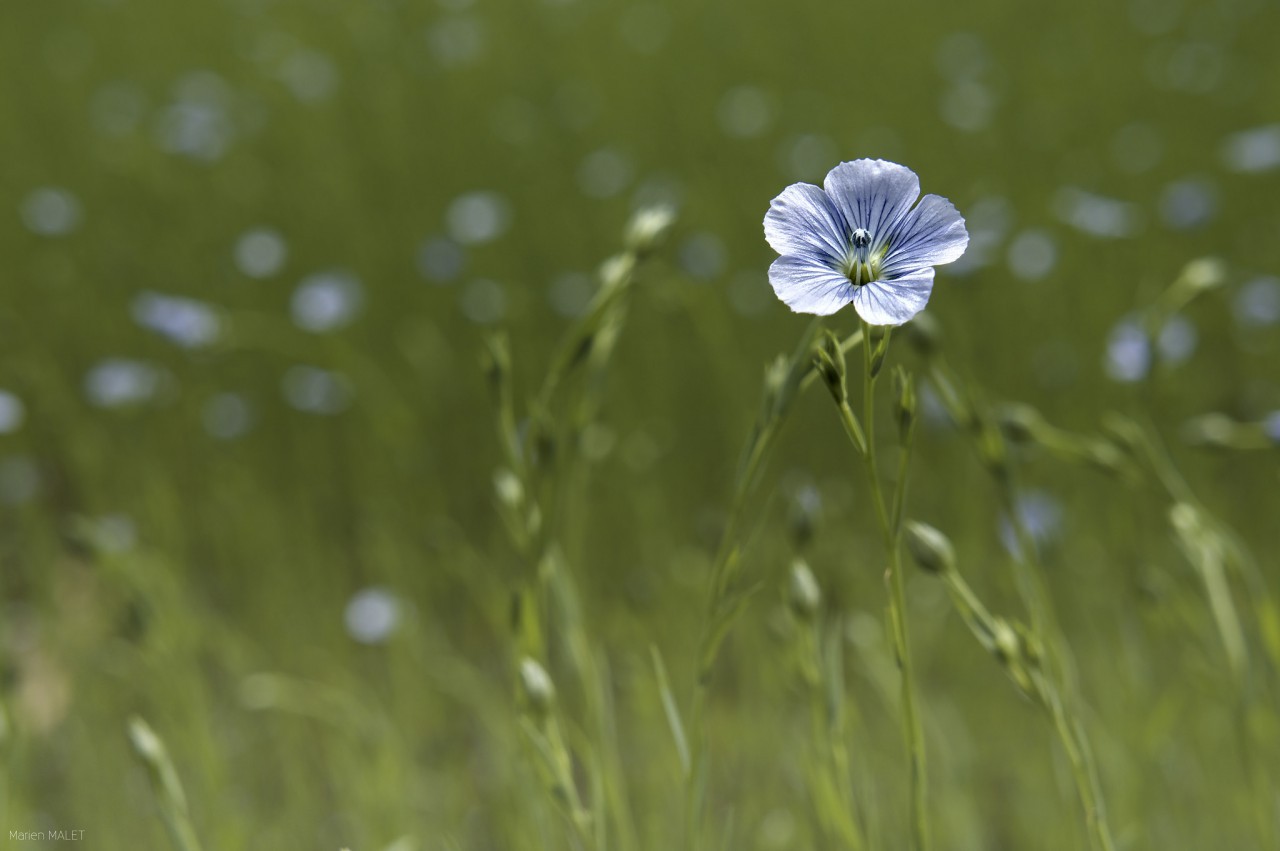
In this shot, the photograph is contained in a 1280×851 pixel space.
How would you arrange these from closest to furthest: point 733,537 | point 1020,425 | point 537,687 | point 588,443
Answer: point 733,537
point 537,687
point 1020,425
point 588,443

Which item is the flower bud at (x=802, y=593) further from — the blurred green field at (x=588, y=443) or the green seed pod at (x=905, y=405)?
the green seed pod at (x=905, y=405)

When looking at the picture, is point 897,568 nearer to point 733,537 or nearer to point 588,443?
point 733,537

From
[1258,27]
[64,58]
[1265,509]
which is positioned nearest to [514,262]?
[1265,509]

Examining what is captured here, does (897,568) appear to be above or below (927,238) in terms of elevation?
below

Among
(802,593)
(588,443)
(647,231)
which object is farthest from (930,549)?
(588,443)

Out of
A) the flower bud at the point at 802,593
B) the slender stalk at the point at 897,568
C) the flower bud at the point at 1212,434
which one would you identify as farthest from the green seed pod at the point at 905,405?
the flower bud at the point at 1212,434

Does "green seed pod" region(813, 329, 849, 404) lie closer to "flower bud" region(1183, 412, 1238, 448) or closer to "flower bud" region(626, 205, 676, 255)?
"flower bud" region(626, 205, 676, 255)

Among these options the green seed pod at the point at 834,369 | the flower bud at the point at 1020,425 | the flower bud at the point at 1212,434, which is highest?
the flower bud at the point at 1212,434
